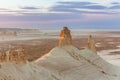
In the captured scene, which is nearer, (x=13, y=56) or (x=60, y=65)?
(x=13, y=56)

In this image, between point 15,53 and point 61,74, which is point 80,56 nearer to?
point 61,74

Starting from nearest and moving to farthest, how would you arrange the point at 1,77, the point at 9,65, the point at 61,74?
1. the point at 1,77
2. the point at 9,65
3. the point at 61,74

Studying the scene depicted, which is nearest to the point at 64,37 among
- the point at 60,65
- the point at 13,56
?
the point at 60,65

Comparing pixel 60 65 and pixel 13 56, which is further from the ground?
pixel 13 56

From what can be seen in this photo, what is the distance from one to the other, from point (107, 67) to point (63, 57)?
10167mm

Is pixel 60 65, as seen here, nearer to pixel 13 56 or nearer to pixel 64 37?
pixel 64 37

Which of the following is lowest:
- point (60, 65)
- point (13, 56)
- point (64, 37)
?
point (60, 65)

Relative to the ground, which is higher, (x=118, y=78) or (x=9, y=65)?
(x=9, y=65)

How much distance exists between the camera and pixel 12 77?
35.2 m

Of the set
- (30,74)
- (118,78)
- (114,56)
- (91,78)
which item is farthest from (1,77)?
(114,56)

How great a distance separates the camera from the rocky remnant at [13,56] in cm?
3597

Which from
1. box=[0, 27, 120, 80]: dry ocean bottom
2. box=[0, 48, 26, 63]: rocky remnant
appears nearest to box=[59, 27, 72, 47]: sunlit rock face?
box=[0, 27, 120, 80]: dry ocean bottom

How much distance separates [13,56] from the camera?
36844 mm

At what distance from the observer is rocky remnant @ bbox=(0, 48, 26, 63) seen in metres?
36.0
